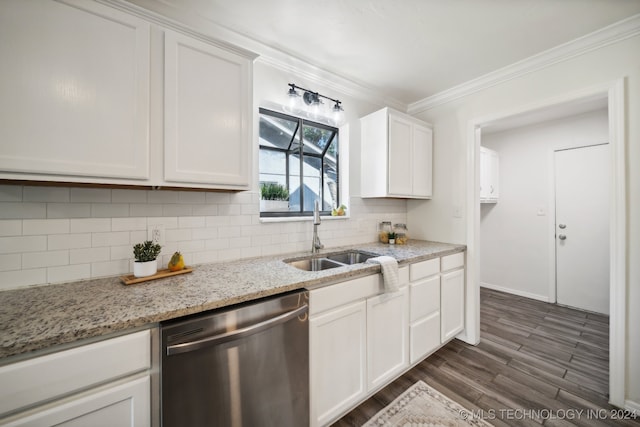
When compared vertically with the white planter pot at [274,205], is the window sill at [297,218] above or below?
below

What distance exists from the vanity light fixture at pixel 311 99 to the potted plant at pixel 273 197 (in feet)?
2.36

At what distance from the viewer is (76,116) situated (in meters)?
1.07

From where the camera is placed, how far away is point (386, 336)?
175 cm

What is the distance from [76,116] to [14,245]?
699 mm

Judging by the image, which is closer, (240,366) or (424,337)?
(240,366)

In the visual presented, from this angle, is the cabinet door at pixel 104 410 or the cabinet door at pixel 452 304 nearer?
the cabinet door at pixel 104 410

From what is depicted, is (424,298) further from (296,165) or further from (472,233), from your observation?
(296,165)

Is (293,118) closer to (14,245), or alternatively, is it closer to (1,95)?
(1,95)

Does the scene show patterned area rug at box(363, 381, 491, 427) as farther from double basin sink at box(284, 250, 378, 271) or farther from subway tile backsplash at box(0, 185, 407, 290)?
subway tile backsplash at box(0, 185, 407, 290)

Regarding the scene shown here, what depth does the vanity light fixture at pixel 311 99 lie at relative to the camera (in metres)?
2.01

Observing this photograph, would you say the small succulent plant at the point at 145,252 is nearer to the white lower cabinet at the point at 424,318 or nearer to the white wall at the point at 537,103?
the white lower cabinet at the point at 424,318

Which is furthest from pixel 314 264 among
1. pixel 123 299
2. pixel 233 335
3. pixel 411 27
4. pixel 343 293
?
pixel 411 27

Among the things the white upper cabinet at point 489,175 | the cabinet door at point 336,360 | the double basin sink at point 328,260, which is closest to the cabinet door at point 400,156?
the double basin sink at point 328,260

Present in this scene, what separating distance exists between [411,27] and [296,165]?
1342 mm
